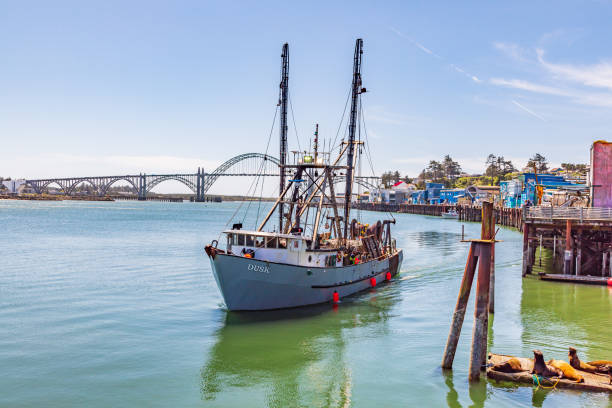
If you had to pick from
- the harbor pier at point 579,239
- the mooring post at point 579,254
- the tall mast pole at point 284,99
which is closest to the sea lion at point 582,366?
the harbor pier at point 579,239

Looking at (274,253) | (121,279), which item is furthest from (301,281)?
(121,279)

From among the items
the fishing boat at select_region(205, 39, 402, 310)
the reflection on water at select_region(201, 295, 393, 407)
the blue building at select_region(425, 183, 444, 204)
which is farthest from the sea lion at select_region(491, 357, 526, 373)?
the blue building at select_region(425, 183, 444, 204)

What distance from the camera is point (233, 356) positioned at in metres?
17.4

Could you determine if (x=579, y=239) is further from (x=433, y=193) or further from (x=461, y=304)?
(x=433, y=193)

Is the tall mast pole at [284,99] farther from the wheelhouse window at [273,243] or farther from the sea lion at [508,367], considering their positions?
the sea lion at [508,367]

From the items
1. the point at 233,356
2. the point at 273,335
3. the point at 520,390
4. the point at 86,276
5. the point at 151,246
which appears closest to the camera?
the point at 520,390

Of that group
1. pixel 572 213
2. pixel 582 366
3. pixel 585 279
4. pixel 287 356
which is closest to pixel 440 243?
pixel 572 213

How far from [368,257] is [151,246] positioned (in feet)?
97.8

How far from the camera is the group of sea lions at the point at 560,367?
45.6ft

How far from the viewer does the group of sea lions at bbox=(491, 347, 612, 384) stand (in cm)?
1391

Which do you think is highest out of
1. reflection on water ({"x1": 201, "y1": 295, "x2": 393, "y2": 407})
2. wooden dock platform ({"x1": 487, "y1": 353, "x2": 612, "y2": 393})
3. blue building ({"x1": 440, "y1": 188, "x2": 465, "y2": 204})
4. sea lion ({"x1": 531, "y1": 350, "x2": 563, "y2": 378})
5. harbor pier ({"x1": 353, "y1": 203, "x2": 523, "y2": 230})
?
blue building ({"x1": 440, "y1": 188, "x2": 465, "y2": 204})

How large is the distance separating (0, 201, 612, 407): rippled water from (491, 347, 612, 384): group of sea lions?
571mm

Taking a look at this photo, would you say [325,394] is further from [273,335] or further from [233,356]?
[273,335]

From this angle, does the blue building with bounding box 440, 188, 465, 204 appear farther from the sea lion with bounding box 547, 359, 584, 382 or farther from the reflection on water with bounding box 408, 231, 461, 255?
the sea lion with bounding box 547, 359, 584, 382
